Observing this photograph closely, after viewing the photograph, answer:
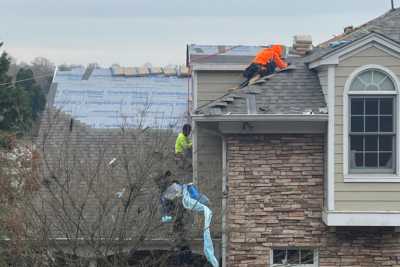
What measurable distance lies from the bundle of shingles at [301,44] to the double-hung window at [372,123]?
3.05 m

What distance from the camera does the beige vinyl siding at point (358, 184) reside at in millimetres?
8727

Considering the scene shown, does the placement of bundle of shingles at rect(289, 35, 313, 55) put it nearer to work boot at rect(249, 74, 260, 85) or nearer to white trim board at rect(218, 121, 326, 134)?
work boot at rect(249, 74, 260, 85)

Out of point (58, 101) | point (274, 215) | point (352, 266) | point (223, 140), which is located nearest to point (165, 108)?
point (58, 101)

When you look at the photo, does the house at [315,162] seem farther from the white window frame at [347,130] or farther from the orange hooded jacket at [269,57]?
the orange hooded jacket at [269,57]

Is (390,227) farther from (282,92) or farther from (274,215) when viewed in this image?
(282,92)

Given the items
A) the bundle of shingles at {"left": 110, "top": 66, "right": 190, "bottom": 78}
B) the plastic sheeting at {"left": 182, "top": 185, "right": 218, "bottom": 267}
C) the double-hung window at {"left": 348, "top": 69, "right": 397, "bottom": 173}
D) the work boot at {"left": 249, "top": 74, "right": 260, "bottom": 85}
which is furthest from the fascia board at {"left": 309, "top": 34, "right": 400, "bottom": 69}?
the bundle of shingles at {"left": 110, "top": 66, "right": 190, "bottom": 78}

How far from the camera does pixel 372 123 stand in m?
8.88

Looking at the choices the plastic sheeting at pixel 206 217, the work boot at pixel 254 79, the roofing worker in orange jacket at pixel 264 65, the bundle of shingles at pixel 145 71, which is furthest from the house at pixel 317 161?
the bundle of shingles at pixel 145 71

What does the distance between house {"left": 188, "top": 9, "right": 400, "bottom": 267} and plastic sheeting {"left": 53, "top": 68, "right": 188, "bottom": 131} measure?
235 inches

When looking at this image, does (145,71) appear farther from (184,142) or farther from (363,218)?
(363,218)

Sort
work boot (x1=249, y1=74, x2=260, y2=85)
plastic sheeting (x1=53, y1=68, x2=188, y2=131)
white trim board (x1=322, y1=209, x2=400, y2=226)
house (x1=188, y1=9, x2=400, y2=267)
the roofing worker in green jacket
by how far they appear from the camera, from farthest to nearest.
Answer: plastic sheeting (x1=53, y1=68, x2=188, y2=131)
the roofing worker in green jacket
work boot (x1=249, y1=74, x2=260, y2=85)
house (x1=188, y1=9, x2=400, y2=267)
white trim board (x1=322, y1=209, x2=400, y2=226)

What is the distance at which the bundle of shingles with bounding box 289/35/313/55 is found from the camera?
11.7 meters

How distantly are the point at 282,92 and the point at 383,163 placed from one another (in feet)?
7.41

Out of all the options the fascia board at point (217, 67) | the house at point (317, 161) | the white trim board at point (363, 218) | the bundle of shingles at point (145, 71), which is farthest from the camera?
the bundle of shingles at point (145, 71)
